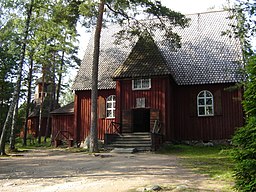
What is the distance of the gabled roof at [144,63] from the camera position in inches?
746

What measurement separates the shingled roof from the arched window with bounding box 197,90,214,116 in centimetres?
91

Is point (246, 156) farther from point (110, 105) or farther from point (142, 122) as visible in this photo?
point (142, 122)

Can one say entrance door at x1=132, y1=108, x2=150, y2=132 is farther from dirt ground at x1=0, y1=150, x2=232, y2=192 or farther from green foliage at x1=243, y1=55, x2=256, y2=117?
green foliage at x1=243, y1=55, x2=256, y2=117

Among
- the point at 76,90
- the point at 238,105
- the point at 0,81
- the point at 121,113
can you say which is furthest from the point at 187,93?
the point at 0,81

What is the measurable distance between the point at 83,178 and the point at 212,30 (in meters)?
17.5

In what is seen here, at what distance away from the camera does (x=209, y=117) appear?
20.5 meters

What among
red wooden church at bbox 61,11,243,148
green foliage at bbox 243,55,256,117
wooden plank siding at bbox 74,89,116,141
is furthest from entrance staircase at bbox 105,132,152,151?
green foliage at bbox 243,55,256,117

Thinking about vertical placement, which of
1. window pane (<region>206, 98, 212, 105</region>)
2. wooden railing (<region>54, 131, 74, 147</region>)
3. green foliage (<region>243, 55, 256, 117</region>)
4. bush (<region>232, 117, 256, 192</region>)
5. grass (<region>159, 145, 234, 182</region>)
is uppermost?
window pane (<region>206, 98, 212, 105</region>)

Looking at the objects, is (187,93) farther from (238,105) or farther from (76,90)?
(76,90)

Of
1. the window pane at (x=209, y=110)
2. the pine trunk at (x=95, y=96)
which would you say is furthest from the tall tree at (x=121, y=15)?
the window pane at (x=209, y=110)

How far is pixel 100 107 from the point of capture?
72.9 feet

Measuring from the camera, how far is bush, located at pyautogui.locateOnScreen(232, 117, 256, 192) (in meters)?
5.19

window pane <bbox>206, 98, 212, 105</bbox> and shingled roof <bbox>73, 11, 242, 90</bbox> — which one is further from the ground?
shingled roof <bbox>73, 11, 242, 90</bbox>

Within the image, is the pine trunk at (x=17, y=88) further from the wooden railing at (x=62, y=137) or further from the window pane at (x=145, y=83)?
the window pane at (x=145, y=83)
